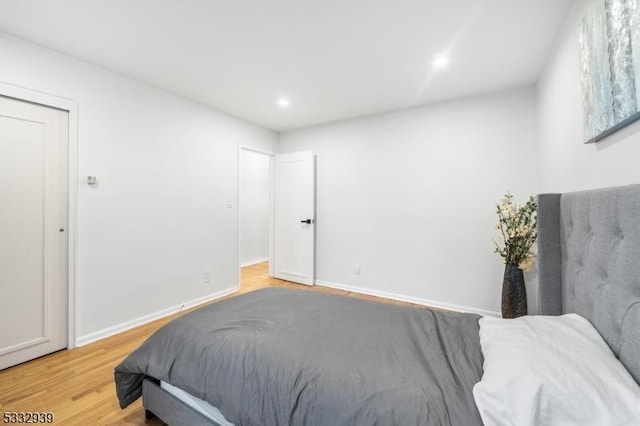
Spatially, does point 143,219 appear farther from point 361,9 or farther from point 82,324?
point 361,9

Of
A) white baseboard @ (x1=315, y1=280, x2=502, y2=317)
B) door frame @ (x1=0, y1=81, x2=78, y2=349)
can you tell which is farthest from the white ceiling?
white baseboard @ (x1=315, y1=280, x2=502, y2=317)

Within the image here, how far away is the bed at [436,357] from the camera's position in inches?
30.3

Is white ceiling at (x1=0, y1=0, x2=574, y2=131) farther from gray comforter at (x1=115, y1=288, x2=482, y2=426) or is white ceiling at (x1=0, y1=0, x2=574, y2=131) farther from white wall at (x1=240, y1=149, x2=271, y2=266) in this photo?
white wall at (x1=240, y1=149, x2=271, y2=266)

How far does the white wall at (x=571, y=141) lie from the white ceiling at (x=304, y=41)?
22 cm

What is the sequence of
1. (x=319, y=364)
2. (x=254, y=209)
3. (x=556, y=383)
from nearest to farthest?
(x=556, y=383), (x=319, y=364), (x=254, y=209)

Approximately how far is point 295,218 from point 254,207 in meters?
2.04

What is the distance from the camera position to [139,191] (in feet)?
9.04

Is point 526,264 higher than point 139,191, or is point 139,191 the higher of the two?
point 139,191

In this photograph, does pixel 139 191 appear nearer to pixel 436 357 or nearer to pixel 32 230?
pixel 32 230

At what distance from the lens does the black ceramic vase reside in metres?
2.46

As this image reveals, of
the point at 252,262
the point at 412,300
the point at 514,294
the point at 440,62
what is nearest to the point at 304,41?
the point at 440,62

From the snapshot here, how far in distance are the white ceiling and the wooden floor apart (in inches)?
97.2

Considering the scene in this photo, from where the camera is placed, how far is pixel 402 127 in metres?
3.46

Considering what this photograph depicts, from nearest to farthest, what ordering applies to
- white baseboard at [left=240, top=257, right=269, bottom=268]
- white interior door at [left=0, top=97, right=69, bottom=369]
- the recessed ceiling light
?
1. white interior door at [left=0, top=97, right=69, bottom=369]
2. the recessed ceiling light
3. white baseboard at [left=240, top=257, right=269, bottom=268]
